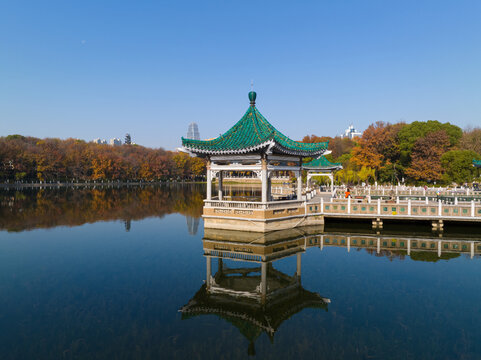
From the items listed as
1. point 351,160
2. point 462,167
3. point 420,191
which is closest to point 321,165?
point 420,191

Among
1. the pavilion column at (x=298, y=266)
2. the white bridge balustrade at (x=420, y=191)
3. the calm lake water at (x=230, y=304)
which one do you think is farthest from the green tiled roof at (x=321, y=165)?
the pavilion column at (x=298, y=266)

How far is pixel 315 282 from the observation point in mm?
11117

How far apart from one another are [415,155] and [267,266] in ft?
132

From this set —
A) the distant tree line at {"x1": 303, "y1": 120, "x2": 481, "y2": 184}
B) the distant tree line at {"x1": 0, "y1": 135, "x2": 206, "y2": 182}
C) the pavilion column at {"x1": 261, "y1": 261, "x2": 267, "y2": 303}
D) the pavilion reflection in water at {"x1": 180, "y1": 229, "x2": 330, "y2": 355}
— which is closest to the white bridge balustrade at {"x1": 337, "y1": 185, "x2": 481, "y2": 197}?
the distant tree line at {"x1": 303, "y1": 120, "x2": 481, "y2": 184}

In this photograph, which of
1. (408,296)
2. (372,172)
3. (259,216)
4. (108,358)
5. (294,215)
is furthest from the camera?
(372,172)

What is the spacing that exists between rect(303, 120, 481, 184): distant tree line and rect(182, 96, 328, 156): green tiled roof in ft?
87.6

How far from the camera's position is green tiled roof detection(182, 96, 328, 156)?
17.2 m

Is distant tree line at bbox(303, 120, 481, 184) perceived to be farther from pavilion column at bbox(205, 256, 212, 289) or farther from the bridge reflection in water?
pavilion column at bbox(205, 256, 212, 289)

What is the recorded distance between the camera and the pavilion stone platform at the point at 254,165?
17.3 m

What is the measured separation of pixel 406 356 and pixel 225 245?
10.3 m

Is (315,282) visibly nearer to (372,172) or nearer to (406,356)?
(406,356)

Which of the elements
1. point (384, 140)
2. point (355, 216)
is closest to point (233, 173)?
point (384, 140)

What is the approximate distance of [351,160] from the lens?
5194 centimetres

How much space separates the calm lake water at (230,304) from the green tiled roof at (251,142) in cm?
525
